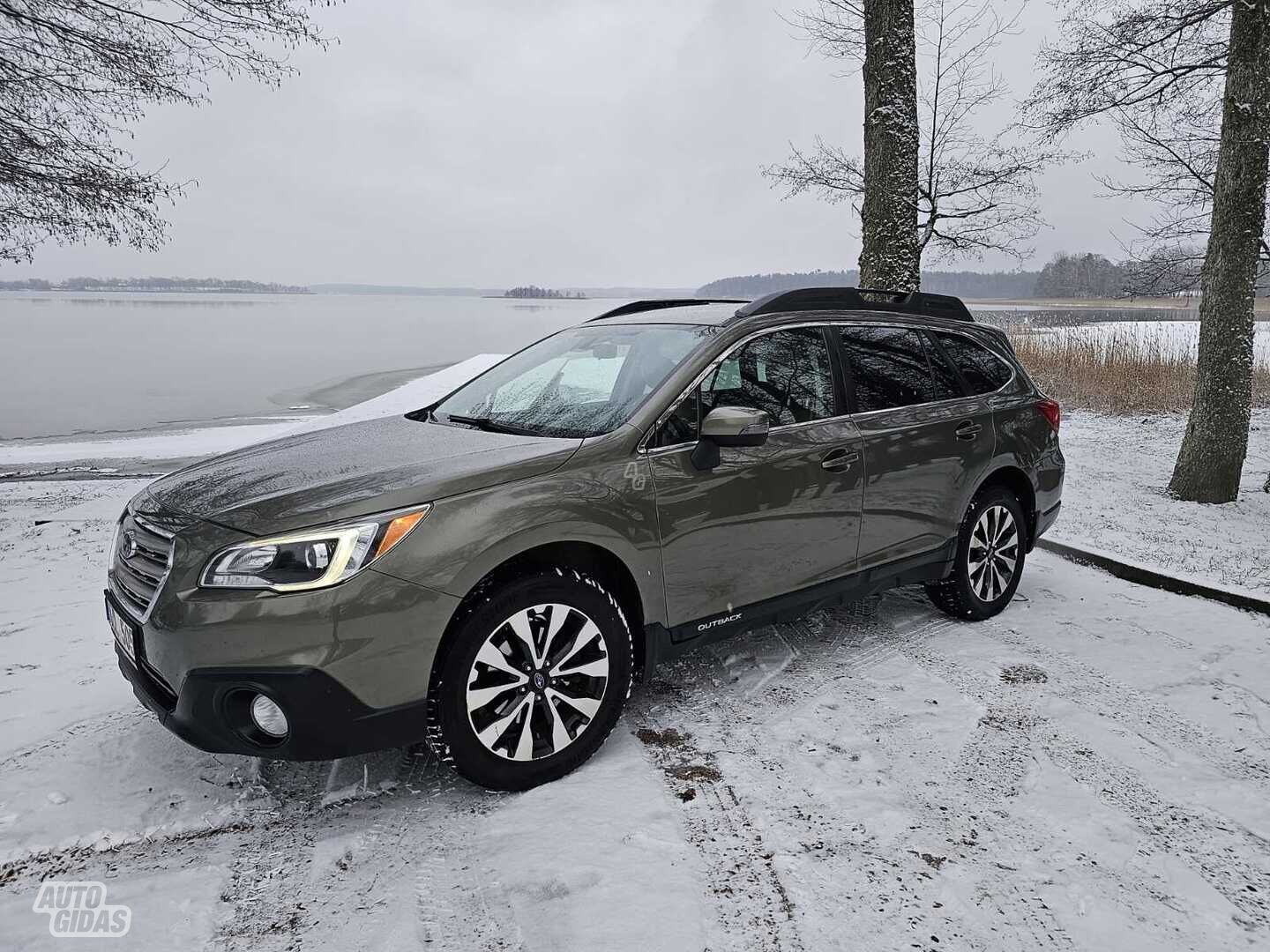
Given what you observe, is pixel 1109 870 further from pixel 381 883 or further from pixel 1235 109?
pixel 1235 109

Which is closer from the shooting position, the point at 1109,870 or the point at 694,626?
the point at 1109,870

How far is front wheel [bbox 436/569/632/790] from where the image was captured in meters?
2.86

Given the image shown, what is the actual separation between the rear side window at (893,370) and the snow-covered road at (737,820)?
1358 millimetres

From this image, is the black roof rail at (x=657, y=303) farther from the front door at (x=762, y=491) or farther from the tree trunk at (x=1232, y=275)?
the tree trunk at (x=1232, y=275)

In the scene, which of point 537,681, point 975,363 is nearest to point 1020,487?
point 975,363

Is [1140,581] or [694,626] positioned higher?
[694,626]

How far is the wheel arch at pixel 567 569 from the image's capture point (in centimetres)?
284

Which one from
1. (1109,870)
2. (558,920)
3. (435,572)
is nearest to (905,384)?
(1109,870)

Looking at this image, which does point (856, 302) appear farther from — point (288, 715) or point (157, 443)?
point (157, 443)

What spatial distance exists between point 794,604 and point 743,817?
1.21m

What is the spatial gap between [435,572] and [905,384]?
110 inches

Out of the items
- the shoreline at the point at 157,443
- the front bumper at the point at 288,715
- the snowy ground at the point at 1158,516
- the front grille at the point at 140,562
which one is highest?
the front grille at the point at 140,562

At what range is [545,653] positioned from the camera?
3.02 metres

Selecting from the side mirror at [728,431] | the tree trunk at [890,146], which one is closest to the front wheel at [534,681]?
the side mirror at [728,431]
